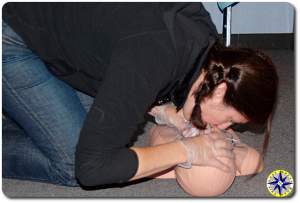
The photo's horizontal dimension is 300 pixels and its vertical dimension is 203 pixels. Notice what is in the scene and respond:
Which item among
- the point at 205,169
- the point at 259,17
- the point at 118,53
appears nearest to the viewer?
the point at 118,53

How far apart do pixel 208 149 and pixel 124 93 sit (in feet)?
1.00

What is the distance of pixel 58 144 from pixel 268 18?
160cm

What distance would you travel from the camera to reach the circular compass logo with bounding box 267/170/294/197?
1.35 meters

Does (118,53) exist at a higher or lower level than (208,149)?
higher

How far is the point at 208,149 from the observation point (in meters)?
1.19

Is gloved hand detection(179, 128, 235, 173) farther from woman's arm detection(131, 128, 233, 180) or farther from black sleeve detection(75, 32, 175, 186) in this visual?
black sleeve detection(75, 32, 175, 186)

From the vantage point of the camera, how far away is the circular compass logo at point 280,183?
1.35m

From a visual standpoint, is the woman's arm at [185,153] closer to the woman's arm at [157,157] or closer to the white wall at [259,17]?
the woman's arm at [157,157]

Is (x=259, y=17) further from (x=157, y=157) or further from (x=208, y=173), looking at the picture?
(x=157, y=157)

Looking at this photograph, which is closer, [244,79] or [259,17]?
[244,79]

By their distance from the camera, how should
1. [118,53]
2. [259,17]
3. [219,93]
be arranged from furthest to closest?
[259,17] < [219,93] < [118,53]

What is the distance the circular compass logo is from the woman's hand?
0.28 m

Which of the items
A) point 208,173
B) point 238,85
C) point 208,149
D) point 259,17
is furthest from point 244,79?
point 259,17

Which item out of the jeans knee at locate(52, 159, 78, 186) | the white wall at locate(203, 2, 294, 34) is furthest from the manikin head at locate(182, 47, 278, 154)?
the white wall at locate(203, 2, 294, 34)
